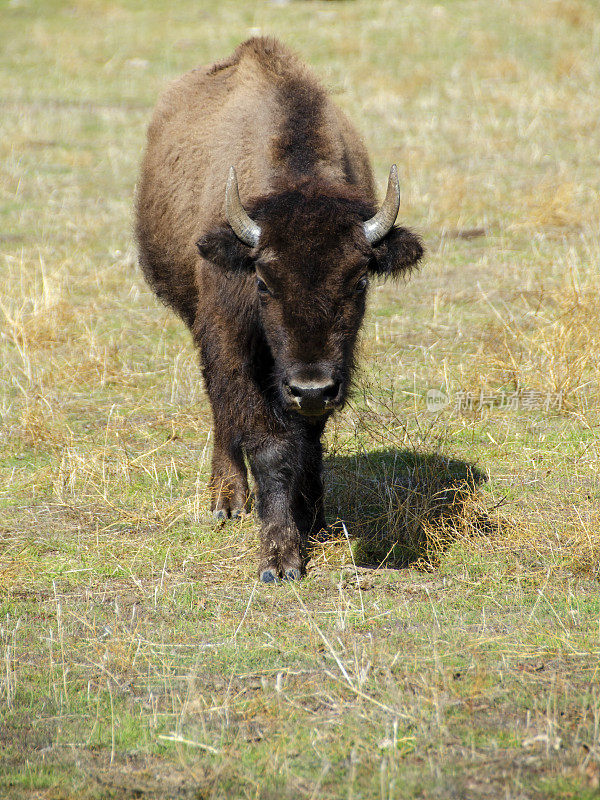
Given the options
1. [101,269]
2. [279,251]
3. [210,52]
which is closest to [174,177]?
[279,251]

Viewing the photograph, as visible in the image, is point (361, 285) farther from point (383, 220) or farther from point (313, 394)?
point (313, 394)

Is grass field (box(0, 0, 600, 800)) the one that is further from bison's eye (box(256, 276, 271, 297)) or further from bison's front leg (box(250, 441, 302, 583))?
bison's eye (box(256, 276, 271, 297))

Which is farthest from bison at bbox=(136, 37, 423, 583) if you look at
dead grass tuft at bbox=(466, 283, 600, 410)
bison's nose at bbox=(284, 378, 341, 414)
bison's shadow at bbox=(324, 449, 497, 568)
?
dead grass tuft at bbox=(466, 283, 600, 410)

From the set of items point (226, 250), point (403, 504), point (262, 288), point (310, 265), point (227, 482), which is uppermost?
point (310, 265)

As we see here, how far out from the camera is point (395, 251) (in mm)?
5242

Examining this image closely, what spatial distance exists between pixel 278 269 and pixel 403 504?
1751 mm

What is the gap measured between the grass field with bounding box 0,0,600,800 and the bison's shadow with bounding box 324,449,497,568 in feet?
0.08

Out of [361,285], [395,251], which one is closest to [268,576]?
[361,285]

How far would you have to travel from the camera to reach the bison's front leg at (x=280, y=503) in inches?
213

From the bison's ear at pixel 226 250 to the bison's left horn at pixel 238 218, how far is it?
0.08 meters

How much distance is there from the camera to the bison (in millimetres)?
4867

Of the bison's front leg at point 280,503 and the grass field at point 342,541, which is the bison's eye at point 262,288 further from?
the grass field at point 342,541

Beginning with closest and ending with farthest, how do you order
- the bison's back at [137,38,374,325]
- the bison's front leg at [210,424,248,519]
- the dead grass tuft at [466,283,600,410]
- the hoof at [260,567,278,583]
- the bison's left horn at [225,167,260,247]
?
Answer: the bison's left horn at [225,167,260,247], the hoof at [260,567,278,583], the bison's back at [137,38,374,325], the bison's front leg at [210,424,248,519], the dead grass tuft at [466,283,600,410]

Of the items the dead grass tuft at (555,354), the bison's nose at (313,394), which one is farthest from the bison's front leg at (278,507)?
the dead grass tuft at (555,354)
